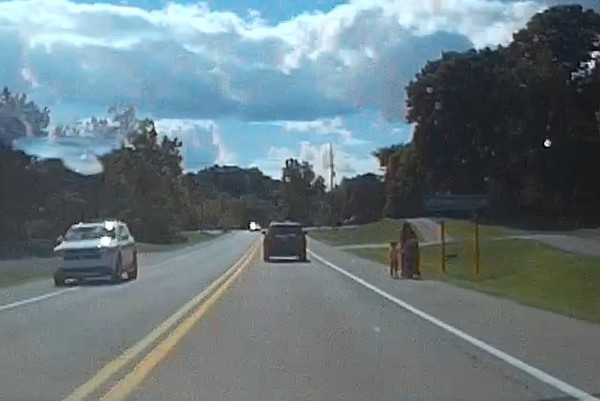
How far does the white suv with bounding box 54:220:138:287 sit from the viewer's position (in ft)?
125

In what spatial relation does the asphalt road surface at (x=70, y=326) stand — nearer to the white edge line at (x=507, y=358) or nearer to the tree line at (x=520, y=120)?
the white edge line at (x=507, y=358)

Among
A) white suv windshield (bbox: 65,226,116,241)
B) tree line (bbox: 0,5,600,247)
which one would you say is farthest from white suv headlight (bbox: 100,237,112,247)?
tree line (bbox: 0,5,600,247)

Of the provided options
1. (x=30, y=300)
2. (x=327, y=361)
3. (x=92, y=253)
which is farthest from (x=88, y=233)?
(x=327, y=361)

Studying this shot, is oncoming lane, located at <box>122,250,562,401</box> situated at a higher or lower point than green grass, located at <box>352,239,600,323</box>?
lower

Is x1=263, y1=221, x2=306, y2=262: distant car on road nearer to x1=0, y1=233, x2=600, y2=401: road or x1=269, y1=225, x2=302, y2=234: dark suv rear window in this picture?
x1=269, y1=225, x2=302, y2=234: dark suv rear window

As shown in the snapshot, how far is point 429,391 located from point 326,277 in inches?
1069

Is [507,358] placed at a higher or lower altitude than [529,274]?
lower

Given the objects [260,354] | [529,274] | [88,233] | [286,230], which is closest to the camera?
[260,354]

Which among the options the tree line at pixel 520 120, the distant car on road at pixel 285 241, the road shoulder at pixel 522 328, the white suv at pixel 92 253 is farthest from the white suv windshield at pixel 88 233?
the tree line at pixel 520 120

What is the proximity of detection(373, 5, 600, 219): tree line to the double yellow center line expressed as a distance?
7153 cm

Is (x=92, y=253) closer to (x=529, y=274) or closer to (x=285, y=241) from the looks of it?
(x=529, y=274)

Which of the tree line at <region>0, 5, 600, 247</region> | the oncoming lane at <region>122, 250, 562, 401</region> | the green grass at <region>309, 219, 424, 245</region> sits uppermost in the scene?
the tree line at <region>0, 5, 600, 247</region>

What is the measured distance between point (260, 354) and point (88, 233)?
23385 mm

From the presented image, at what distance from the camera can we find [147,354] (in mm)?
17344
